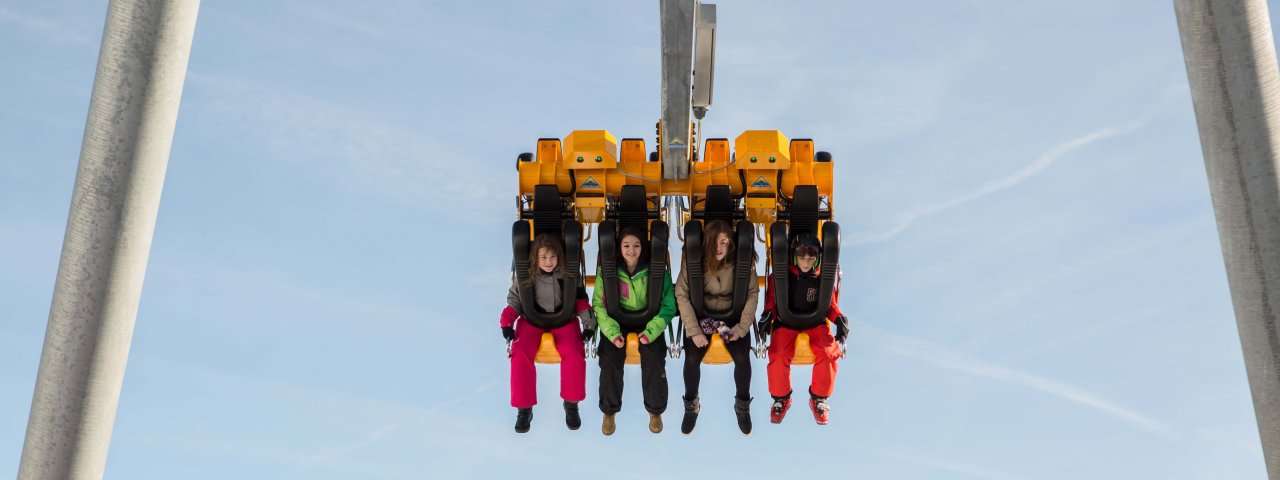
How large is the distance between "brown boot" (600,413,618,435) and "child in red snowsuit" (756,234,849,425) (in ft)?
3.97

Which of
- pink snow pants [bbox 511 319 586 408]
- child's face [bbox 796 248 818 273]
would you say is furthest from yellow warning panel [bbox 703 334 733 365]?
pink snow pants [bbox 511 319 586 408]

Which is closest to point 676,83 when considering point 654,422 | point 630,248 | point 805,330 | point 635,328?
point 630,248

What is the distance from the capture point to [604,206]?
992cm

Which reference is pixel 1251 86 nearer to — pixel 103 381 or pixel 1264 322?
pixel 1264 322

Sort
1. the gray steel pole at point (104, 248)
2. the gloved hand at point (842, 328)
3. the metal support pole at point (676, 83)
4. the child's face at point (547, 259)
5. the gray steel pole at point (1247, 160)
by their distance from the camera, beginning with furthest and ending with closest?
the gloved hand at point (842, 328) < the child's face at point (547, 259) < the metal support pole at point (676, 83) < the gray steel pole at point (1247, 160) < the gray steel pole at point (104, 248)

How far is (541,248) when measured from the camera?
962 cm

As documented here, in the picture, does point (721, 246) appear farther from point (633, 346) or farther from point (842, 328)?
point (842, 328)

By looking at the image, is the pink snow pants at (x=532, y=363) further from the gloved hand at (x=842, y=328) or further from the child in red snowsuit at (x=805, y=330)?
the gloved hand at (x=842, y=328)

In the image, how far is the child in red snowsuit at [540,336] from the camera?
9664mm

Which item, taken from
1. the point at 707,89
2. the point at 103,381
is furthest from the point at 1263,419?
the point at 103,381

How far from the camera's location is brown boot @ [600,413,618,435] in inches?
390

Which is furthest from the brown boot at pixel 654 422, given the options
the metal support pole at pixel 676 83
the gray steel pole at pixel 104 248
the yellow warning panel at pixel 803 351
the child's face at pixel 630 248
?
the gray steel pole at pixel 104 248

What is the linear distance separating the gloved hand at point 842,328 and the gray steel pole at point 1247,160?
119 inches

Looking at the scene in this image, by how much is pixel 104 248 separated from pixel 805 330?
4.90 metres
